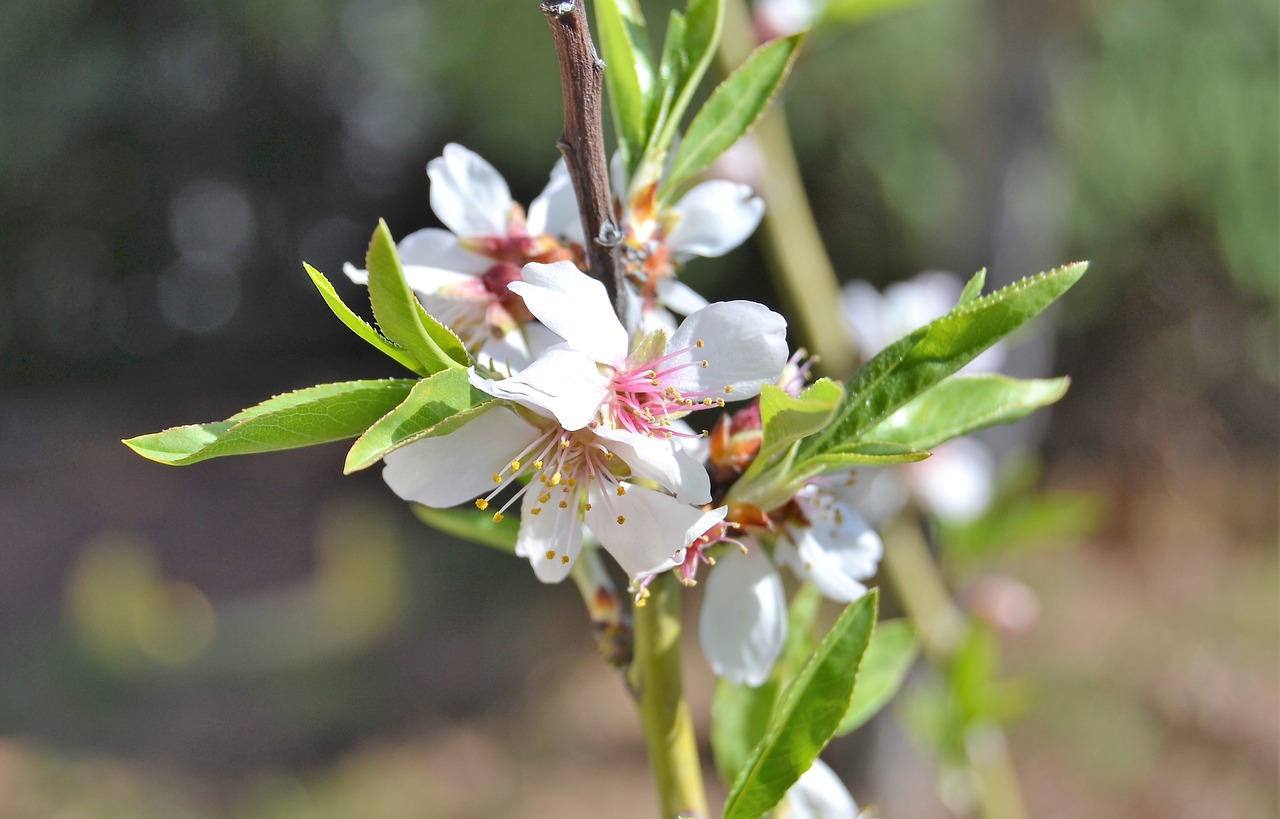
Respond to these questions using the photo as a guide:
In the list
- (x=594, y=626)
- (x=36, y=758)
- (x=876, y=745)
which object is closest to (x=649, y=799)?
(x=876, y=745)

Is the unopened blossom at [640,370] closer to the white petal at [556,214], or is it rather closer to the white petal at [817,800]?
the white petal at [556,214]

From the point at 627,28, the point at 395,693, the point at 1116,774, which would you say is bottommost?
the point at 1116,774

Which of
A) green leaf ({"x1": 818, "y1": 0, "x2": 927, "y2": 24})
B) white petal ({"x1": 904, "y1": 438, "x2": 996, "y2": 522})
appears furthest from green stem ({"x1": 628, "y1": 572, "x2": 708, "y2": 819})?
white petal ({"x1": 904, "y1": 438, "x2": 996, "y2": 522})

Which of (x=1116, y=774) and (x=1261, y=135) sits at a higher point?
Result: (x=1261, y=135)

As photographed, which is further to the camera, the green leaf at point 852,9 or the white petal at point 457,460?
the green leaf at point 852,9

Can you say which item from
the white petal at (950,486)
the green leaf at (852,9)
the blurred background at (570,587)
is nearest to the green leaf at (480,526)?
the green leaf at (852,9)

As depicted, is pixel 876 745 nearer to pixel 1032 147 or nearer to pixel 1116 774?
pixel 1032 147
